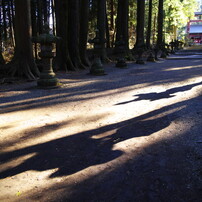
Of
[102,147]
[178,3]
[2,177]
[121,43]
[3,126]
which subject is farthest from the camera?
[178,3]

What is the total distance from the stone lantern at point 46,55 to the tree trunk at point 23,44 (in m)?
1.68

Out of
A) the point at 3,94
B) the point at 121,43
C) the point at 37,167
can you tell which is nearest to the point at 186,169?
the point at 37,167

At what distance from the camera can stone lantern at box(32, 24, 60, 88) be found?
24.6 feet

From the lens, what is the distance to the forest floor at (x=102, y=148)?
2500 millimetres

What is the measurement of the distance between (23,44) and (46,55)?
205cm

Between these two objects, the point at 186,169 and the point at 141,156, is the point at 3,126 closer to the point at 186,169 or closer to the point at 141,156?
the point at 141,156

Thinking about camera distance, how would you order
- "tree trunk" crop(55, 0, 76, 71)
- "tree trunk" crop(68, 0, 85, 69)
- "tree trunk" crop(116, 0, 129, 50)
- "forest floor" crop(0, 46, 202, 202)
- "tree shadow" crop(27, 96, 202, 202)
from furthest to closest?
"tree trunk" crop(116, 0, 129, 50), "tree trunk" crop(68, 0, 85, 69), "tree trunk" crop(55, 0, 76, 71), "forest floor" crop(0, 46, 202, 202), "tree shadow" crop(27, 96, 202, 202)

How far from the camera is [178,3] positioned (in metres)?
35.2

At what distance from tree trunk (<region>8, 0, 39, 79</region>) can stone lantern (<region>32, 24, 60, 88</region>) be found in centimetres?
168

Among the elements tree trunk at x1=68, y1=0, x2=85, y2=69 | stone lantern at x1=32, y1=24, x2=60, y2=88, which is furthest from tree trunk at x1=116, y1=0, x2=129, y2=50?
stone lantern at x1=32, y1=24, x2=60, y2=88

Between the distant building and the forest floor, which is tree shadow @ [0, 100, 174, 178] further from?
the distant building

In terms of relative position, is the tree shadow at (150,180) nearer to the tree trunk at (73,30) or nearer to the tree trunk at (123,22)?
the tree trunk at (73,30)

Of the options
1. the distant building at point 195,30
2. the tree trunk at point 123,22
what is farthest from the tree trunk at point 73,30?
the distant building at point 195,30

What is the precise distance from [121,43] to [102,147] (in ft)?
36.3
